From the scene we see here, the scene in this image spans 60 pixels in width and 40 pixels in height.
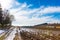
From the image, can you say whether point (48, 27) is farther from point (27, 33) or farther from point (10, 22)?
point (10, 22)

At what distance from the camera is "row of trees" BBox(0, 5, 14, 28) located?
199 cm

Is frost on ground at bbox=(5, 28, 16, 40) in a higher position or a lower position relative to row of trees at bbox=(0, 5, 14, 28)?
lower

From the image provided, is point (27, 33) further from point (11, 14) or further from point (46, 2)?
point (46, 2)

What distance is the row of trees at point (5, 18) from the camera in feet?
6.53

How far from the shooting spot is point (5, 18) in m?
1.99

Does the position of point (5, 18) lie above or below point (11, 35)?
above

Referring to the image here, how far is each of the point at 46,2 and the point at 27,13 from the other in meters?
0.30

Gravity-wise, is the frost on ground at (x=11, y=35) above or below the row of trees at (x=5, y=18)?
below

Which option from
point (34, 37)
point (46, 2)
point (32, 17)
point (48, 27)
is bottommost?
point (34, 37)

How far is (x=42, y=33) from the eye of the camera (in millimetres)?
2029

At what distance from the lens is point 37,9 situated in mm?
2006

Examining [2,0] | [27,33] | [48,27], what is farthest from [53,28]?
[2,0]

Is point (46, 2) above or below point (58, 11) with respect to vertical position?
above

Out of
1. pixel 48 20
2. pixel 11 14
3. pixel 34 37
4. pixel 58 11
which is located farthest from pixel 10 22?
pixel 58 11
